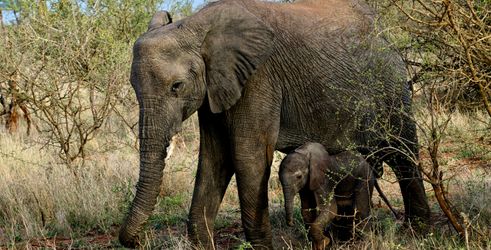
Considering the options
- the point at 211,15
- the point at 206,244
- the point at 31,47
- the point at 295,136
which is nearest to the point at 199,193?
the point at 206,244

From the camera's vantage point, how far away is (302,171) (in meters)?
5.82

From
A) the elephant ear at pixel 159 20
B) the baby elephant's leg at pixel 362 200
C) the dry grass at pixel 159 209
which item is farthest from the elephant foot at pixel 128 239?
the baby elephant's leg at pixel 362 200

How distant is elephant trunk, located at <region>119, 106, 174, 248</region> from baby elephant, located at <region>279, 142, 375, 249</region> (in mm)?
971

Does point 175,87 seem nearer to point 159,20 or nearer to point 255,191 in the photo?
point 159,20

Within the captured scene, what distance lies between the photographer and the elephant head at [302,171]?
576 cm

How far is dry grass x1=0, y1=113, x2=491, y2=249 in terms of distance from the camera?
→ 607 cm

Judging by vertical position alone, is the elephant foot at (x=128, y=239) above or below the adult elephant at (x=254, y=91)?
below

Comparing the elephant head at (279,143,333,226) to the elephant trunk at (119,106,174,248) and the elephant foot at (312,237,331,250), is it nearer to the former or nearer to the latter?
the elephant foot at (312,237,331,250)

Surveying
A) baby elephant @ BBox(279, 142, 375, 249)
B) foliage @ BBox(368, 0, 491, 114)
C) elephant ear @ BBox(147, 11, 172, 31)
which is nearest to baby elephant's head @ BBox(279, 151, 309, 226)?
baby elephant @ BBox(279, 142, 375, 249)

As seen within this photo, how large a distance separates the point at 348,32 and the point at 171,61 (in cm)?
172

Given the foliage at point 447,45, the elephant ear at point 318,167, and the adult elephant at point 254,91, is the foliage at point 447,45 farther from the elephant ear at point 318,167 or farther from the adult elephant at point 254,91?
the elephant ear at point 318,167

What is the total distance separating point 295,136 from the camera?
6.18 meters

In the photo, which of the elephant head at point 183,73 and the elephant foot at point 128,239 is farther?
the elephant foot at point 128,239

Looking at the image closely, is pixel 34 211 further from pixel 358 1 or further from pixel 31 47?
pixel 358 1
